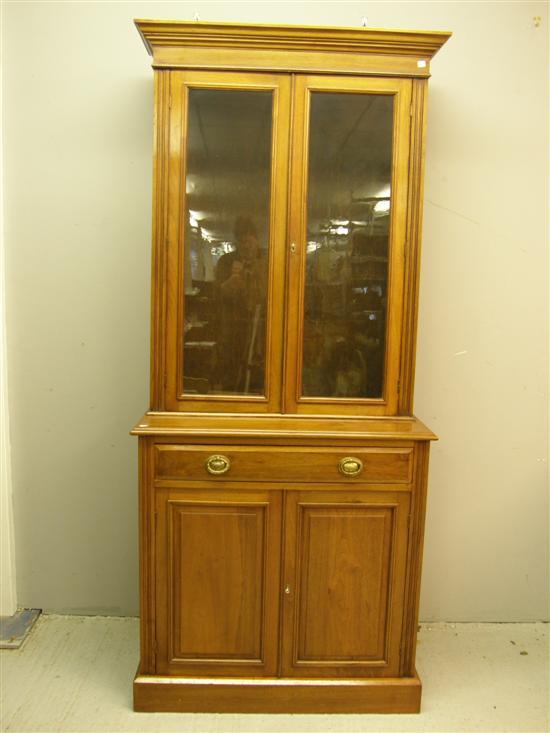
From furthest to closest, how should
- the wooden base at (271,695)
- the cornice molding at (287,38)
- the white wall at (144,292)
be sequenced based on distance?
the white wall at (144,292)
the wooden base at (271,695)
the cornice molding at (287,38)

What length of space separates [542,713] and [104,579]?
5.30 ft

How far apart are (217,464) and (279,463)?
7.3 inches

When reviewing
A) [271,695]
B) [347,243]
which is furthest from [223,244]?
[271,695]

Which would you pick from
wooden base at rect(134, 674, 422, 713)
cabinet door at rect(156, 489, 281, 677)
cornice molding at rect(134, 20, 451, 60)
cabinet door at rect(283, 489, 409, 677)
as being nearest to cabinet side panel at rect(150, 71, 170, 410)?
cornice molding at rect(134, 20, 451, 60)

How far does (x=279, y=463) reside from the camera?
1.54m

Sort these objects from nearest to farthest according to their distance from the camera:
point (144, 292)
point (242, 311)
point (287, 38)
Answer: point (287, 38) → point (242, 311) → point (144, 292)

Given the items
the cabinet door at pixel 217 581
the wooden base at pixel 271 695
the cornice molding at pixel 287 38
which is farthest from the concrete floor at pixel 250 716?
the cornice molding at pixel 287 38

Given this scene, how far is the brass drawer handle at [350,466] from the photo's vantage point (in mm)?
1538

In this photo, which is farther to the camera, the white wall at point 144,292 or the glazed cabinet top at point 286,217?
the white wall at point 144,292

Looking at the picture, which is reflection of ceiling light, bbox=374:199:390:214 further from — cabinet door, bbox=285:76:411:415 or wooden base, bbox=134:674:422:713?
wooden base, bbox=134:674:422:713

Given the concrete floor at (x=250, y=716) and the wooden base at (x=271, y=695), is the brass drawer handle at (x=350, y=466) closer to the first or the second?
the wooden base at (x=271, y=695)

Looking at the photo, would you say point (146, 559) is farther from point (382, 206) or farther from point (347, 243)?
point (382, 206)

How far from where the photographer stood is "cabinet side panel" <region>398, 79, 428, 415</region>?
1.56m

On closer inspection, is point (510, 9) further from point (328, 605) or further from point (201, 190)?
point (328, 605)
